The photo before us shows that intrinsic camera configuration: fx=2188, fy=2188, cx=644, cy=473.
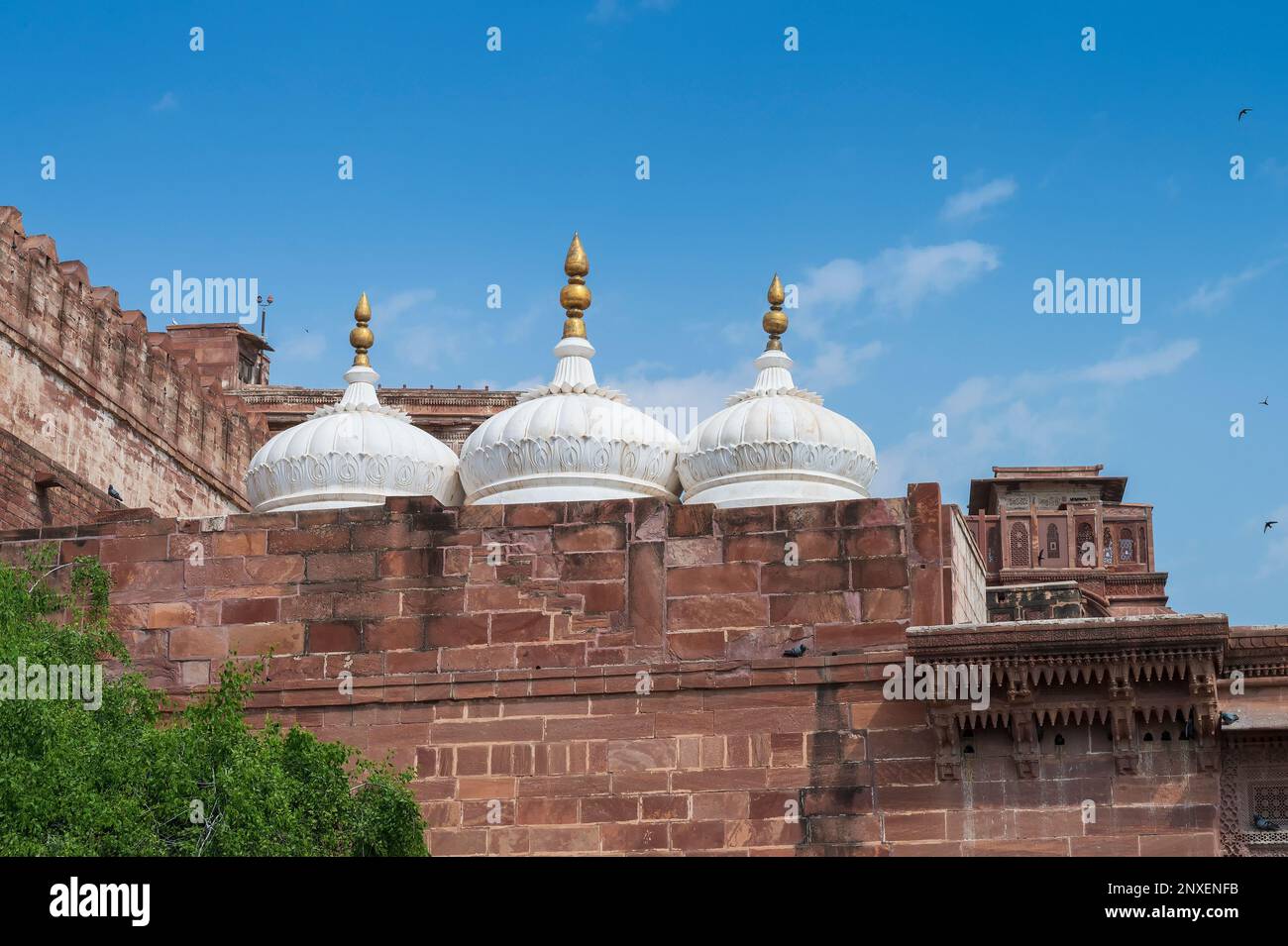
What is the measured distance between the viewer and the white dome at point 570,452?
20.6 meters

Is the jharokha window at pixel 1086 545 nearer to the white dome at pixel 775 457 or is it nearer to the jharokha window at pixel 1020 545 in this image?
the jharokha window at pixel 1020 545

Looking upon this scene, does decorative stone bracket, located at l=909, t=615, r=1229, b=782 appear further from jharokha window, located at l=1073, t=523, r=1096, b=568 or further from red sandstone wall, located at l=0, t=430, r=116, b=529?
jharokha window, located at l=1073, t=523, r=1096, b=568

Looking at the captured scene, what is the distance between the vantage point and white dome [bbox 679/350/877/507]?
67.1 feet

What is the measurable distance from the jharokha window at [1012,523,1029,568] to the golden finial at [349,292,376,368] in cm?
1565

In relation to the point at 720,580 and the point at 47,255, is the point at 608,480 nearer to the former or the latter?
the point at 720,580

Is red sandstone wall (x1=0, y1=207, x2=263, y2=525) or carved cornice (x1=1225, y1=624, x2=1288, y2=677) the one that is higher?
red sandstone wall (x1=0, y1=207, x2=263, y2=525)

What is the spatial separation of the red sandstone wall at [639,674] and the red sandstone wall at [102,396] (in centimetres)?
757

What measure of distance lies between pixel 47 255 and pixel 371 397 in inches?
292

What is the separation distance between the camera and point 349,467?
2144cm

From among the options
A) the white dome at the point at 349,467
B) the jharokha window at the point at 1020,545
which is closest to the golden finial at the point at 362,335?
the white dome at the point at 349,467

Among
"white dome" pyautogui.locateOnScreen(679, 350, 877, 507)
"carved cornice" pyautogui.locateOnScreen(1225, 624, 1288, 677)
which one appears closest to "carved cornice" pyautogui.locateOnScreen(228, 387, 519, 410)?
"white dome" pyautogui.locateOnScreen(679, 350, 877, 507)

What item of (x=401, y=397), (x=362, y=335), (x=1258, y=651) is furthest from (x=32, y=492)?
(x=401, y=397)
